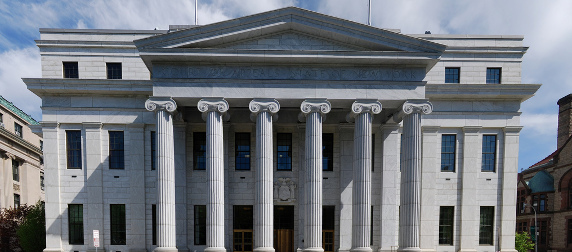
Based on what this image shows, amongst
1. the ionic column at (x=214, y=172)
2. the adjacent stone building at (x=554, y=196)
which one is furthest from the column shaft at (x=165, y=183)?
the adjacent stone building at (x=554, y=196)

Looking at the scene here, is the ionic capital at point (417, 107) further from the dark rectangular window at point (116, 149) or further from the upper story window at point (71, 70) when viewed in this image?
the upper story window at point (71, 70)

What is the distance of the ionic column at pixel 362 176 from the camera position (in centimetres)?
1839

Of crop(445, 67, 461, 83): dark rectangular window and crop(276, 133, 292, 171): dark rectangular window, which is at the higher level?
crop(445, 67, 461, 83): dark rectangular window

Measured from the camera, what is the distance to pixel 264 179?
61.1ft

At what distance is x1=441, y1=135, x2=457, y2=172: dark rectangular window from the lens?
76.5ft

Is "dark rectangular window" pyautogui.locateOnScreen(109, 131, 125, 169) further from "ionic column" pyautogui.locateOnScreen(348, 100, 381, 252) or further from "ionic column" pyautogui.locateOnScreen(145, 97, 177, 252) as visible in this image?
"ionic column" pyautogui.locateOnScreen(348, 100, 381, 252)

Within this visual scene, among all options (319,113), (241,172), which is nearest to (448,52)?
(319,113)

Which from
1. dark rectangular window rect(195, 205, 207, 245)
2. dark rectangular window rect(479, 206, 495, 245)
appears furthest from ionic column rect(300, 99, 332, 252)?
dark rectangular window rect(479, 206, 495, 245)

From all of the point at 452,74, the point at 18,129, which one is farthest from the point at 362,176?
the point at 18,129

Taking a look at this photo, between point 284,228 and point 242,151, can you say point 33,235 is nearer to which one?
point 242,151

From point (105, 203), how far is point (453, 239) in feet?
83.8

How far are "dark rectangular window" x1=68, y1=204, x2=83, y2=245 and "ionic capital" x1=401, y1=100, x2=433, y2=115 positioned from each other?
77.4ft

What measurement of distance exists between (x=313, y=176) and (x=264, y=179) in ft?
9.60

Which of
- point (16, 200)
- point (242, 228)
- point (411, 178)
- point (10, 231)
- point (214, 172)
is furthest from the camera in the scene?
point (16, 200)
